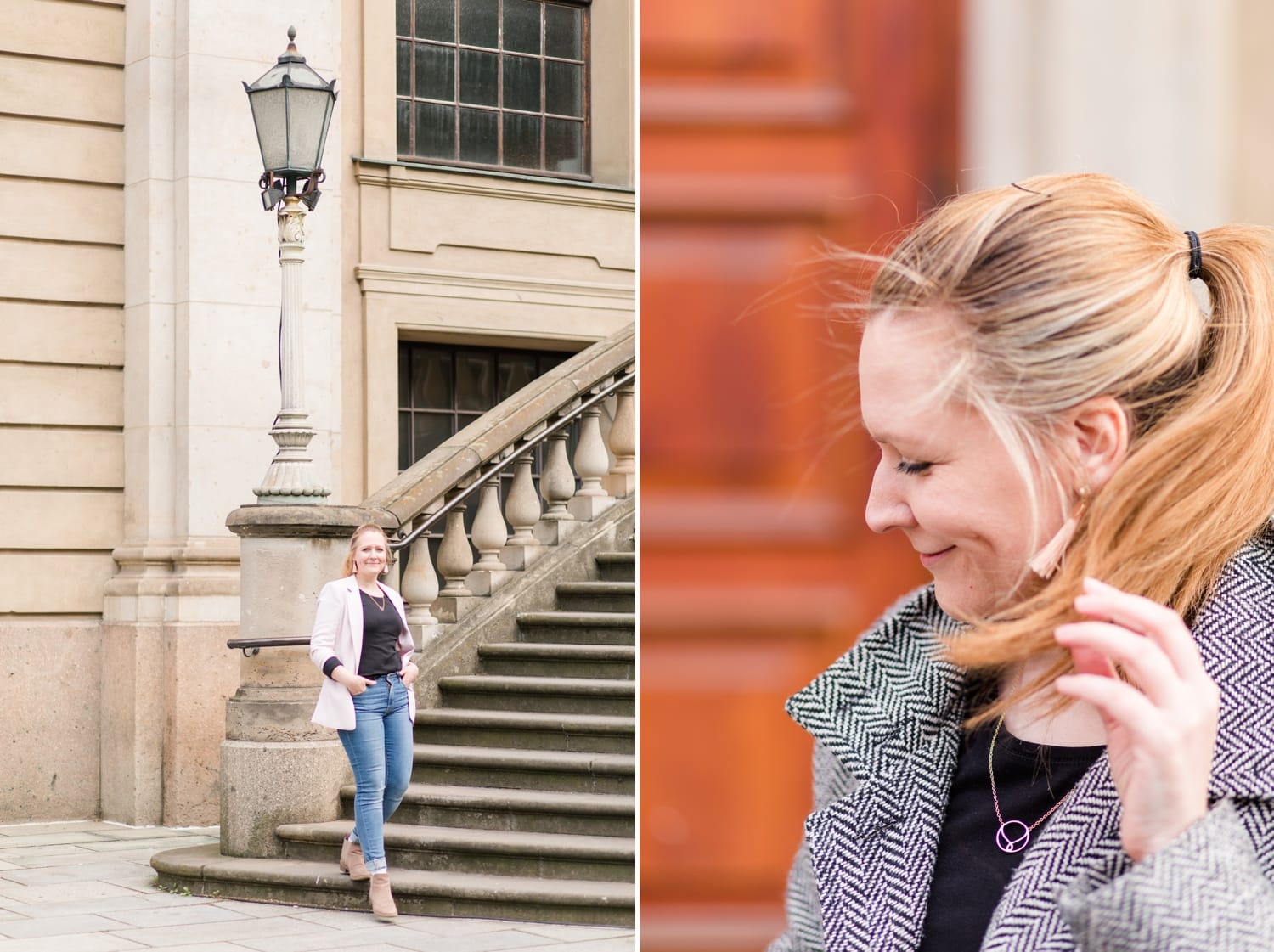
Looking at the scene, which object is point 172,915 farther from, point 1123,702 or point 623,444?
point 1123,702

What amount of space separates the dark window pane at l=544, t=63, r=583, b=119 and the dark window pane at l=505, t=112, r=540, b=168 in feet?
0.66

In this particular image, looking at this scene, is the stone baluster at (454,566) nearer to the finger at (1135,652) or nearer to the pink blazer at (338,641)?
the pink blazer at (338,641)

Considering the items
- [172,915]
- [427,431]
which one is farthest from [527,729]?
[427,431]

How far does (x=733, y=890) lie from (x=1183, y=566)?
0.85 m

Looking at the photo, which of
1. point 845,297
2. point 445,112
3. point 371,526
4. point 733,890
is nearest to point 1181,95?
point 845,297

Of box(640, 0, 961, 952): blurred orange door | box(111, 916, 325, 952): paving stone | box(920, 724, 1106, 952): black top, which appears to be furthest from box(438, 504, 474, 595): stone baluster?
box(920, 724, 1106, 952): black top

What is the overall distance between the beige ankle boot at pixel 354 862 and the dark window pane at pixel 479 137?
606 cm

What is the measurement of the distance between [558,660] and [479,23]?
5.49 metres

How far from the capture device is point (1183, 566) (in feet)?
4.47

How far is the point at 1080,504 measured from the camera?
139 cm

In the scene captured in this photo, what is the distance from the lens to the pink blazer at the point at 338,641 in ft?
23.7

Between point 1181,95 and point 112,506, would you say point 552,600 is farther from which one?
point 1181,95

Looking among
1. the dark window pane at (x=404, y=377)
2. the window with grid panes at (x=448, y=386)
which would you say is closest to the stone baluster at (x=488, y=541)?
the window with grid panes at (x=448, y=386)

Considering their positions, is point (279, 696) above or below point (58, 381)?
below
